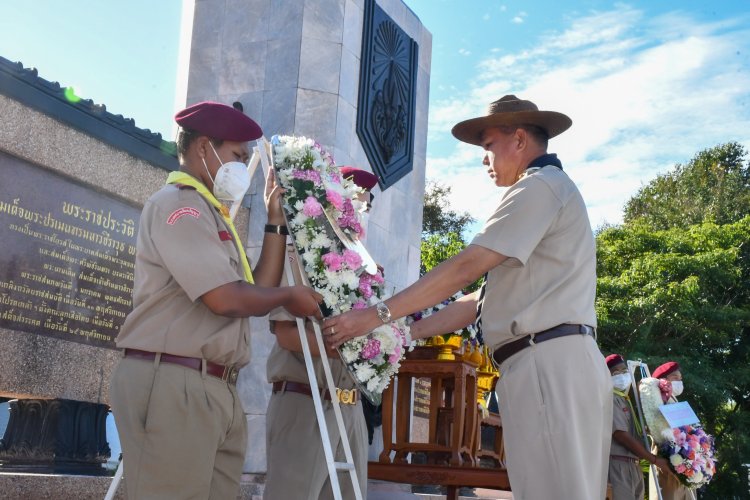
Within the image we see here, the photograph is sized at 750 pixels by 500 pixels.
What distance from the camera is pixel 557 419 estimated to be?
378 centimetres

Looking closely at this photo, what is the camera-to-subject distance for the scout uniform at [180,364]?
3697mm

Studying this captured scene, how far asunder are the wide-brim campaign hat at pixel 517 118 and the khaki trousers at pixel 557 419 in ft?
3.54

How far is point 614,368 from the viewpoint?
10805 mm

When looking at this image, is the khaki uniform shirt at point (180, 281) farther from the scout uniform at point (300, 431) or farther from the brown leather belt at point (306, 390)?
the brown leather belt at point (306, 390)

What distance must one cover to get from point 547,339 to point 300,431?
1764 millimetres

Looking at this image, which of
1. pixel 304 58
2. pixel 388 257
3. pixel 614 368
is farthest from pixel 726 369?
pixel 304 58

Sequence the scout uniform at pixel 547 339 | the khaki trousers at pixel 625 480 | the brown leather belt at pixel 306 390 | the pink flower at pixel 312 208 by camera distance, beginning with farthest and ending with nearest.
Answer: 1. the khaki trousers at pixel 625 480
2. the brown leather belt at pixel 306 390
3. the pink flower at pixel 312 208
4. the scout uniform at pixel 547 339

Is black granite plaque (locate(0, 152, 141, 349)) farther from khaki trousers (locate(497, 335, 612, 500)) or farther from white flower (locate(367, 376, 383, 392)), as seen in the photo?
khaki trousers (locate(497, 335, 612, 500))

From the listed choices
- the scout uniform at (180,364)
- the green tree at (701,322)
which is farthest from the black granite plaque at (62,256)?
the green tree at (701,322)

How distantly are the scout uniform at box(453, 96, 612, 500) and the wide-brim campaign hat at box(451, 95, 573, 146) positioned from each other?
0.79ft

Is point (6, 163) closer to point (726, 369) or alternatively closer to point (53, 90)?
point (53, 90)

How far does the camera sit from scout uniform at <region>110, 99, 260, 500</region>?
370 centimetres

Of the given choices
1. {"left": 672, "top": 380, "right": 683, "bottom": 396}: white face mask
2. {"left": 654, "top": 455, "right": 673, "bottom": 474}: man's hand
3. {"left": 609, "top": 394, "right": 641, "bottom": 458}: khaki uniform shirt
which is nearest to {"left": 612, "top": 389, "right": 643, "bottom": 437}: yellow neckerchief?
{"left": 609, "top": 394, "right": 641, "bottom": 458}: khaki uniform shirt

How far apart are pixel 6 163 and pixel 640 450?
702cm
